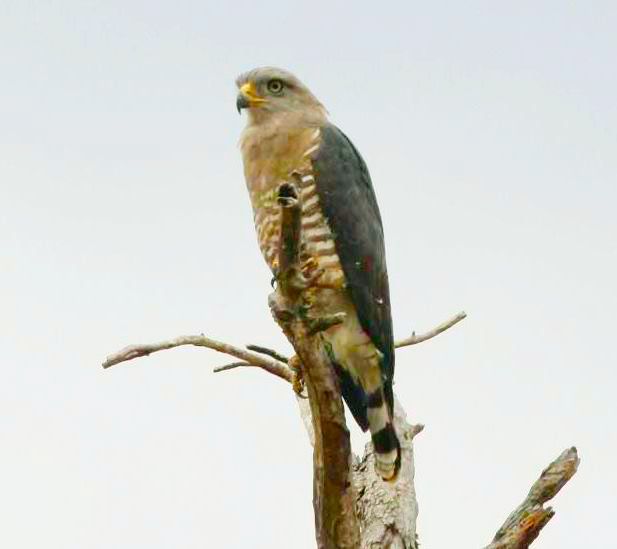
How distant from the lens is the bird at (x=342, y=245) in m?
7.38

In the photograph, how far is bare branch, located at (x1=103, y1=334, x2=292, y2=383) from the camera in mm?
7484

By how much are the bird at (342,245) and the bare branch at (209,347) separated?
0.55 metres

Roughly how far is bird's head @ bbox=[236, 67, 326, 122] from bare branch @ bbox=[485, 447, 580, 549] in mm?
3261

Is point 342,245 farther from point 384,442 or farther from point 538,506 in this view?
point 538,506

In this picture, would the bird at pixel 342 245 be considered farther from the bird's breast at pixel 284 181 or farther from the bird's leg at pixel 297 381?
the bird's leg at pixel 297 381

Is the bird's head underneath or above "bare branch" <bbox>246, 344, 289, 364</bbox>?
above

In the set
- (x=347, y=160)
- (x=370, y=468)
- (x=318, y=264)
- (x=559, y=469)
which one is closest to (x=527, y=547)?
(x=559, y=469)

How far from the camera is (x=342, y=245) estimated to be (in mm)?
7406

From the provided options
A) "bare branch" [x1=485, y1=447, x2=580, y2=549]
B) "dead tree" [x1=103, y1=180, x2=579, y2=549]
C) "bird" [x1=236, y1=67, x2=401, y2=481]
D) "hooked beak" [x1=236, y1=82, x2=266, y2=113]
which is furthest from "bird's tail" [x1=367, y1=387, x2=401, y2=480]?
"hooked beak" [x1=236, y1=82, x2=266, y2=113]

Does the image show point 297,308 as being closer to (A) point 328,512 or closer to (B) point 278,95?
(A) point 328,512

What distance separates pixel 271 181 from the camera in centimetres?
758

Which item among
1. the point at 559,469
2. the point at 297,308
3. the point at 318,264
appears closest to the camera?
the point at 297,308

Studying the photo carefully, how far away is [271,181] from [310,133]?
1.57 ft

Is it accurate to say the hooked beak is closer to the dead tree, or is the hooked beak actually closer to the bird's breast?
the bird's breast
